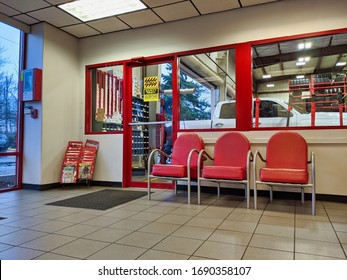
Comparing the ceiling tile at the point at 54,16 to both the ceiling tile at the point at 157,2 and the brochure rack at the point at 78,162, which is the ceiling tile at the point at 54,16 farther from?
the brochure rack at the point at 78,162

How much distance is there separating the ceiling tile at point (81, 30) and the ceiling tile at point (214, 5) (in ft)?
6.85

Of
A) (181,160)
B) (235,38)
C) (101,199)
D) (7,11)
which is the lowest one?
(101,199)

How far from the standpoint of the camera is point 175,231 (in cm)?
244

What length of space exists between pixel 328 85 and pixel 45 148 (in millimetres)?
4736

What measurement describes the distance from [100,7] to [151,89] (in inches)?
60.1

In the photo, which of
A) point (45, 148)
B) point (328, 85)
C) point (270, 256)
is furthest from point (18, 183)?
point (328, 85)

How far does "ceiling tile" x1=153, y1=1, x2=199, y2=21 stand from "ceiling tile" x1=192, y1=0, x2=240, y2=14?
11cm

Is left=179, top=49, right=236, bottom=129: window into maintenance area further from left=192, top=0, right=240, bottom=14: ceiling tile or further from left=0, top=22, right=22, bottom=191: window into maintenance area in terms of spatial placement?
left=0, top=22, right=22, bottom=191: window into maintenance area

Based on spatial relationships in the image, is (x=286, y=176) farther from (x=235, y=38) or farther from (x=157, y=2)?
(x=157, y=2)

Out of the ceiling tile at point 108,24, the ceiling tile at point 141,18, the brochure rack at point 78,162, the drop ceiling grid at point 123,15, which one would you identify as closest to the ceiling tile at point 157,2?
the drop ceiling grid at point 123,15

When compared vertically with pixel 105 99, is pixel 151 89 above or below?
above

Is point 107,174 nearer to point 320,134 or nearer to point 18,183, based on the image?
point 18,183

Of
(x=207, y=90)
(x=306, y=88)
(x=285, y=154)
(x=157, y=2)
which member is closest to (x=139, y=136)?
(x=207, y=90)

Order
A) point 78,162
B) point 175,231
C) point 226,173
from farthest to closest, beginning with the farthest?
1. point 78,162
2. point 226,173
3. point 175,231
